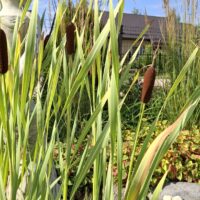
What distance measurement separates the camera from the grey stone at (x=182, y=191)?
327 centimetres

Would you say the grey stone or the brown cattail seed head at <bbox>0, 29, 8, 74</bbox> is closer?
the brown cattail seed head at <bbox>0, 29, 8, 74</bbox>

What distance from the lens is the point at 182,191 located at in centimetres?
330

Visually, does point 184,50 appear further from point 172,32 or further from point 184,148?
point 184,148

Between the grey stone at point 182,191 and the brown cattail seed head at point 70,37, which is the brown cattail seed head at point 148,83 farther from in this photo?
the grey stone at point 182,191

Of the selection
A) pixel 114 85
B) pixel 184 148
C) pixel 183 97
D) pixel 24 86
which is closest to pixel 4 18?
pixel 24 86

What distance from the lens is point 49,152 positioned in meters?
0.90

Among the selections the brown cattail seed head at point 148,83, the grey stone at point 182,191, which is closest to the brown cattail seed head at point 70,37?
the brown cattail seed head at point 148,83

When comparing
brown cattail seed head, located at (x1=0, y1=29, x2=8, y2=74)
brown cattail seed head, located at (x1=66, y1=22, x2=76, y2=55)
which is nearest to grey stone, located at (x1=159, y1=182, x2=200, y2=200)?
brown cattail seed head, located at (x1=66, y1=22, x2=76, y2=55)

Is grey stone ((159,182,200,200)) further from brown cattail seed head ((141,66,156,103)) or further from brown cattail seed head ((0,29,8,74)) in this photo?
brown cattail seed head ((0,29,8,74))

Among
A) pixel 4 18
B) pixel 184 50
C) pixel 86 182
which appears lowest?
pixel 86 182

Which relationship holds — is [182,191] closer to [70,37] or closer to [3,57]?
[70,37]

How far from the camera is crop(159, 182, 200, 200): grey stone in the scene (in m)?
3.27

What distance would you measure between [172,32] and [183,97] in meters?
0.82

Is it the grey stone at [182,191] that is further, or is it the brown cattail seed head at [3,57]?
the grey stone at [182,191]
